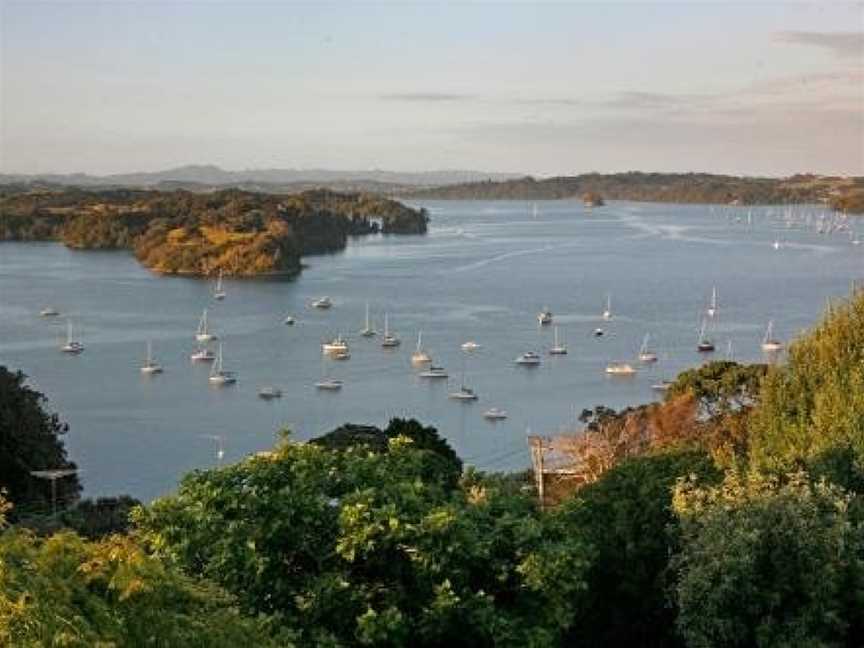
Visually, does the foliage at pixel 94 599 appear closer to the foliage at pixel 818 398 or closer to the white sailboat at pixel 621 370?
the foliage at pixel 818 398

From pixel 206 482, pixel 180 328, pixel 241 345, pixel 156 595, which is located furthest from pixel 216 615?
pixel 180 328

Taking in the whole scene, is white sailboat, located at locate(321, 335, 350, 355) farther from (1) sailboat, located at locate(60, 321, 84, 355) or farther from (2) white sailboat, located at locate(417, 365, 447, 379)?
(1) sailboat, located at locate(60, 321, 84, 355)

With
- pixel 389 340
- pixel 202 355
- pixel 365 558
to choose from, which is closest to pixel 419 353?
pixel 389 340

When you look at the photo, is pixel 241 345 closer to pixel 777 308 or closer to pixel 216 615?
pixel 777 308

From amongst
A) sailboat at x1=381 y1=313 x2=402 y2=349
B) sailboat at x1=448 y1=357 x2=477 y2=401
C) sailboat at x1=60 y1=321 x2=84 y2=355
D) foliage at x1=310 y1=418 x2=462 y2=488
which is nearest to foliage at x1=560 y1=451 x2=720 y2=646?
foliage at x1=310 y1=418 x2=462 y2=488

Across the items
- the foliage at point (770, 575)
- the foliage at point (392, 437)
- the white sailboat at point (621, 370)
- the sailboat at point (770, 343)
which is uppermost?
the foliage at point (770, 575)

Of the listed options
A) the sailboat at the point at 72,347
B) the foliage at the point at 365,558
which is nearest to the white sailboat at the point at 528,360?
the sailboat at the point at 72,347
